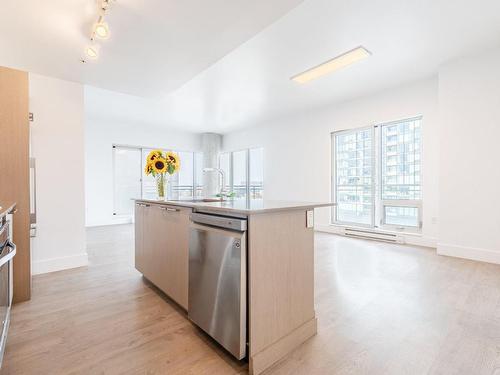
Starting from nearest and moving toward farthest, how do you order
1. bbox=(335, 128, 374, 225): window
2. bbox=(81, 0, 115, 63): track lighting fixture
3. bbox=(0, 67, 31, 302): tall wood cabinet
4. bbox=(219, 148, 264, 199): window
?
bbox=(81, 0, 115, 63): track lighting fixture → bbox=(0, 67, 31, 302): tall wood cabinet → bbox=(335, 128, 374, 225): window → bbox=(219, 148, 264, 199): window

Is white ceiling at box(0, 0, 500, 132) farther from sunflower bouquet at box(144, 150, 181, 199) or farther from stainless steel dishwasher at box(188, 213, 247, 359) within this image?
stainless steel dishwasher at box(188, 213, 247, 359)

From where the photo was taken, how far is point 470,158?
3387 mm

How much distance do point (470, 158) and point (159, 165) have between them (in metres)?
3.99

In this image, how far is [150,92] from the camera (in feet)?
11.6

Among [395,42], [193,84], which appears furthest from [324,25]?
[193,84]

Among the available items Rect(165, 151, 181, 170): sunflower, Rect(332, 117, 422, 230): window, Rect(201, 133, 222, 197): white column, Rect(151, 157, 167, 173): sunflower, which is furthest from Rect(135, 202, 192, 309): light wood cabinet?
Rect(201, 133, 222, 197): white column

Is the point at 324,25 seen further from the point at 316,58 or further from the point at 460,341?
the point at 460,341

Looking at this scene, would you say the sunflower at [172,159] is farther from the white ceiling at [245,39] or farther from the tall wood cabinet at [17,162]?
the tall wood cabinet at [17,162]

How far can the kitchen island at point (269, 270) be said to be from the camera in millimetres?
1309

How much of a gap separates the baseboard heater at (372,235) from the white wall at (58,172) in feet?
14.9

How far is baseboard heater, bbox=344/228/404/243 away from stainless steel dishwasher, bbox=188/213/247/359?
399 centimetres

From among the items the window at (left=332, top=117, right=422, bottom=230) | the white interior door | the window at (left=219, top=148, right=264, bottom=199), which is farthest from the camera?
the window at (left=219, top=148, right=264, bottom=199)

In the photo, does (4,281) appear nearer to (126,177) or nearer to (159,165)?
(159,165)

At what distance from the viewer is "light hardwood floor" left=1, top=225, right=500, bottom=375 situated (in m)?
1.39
